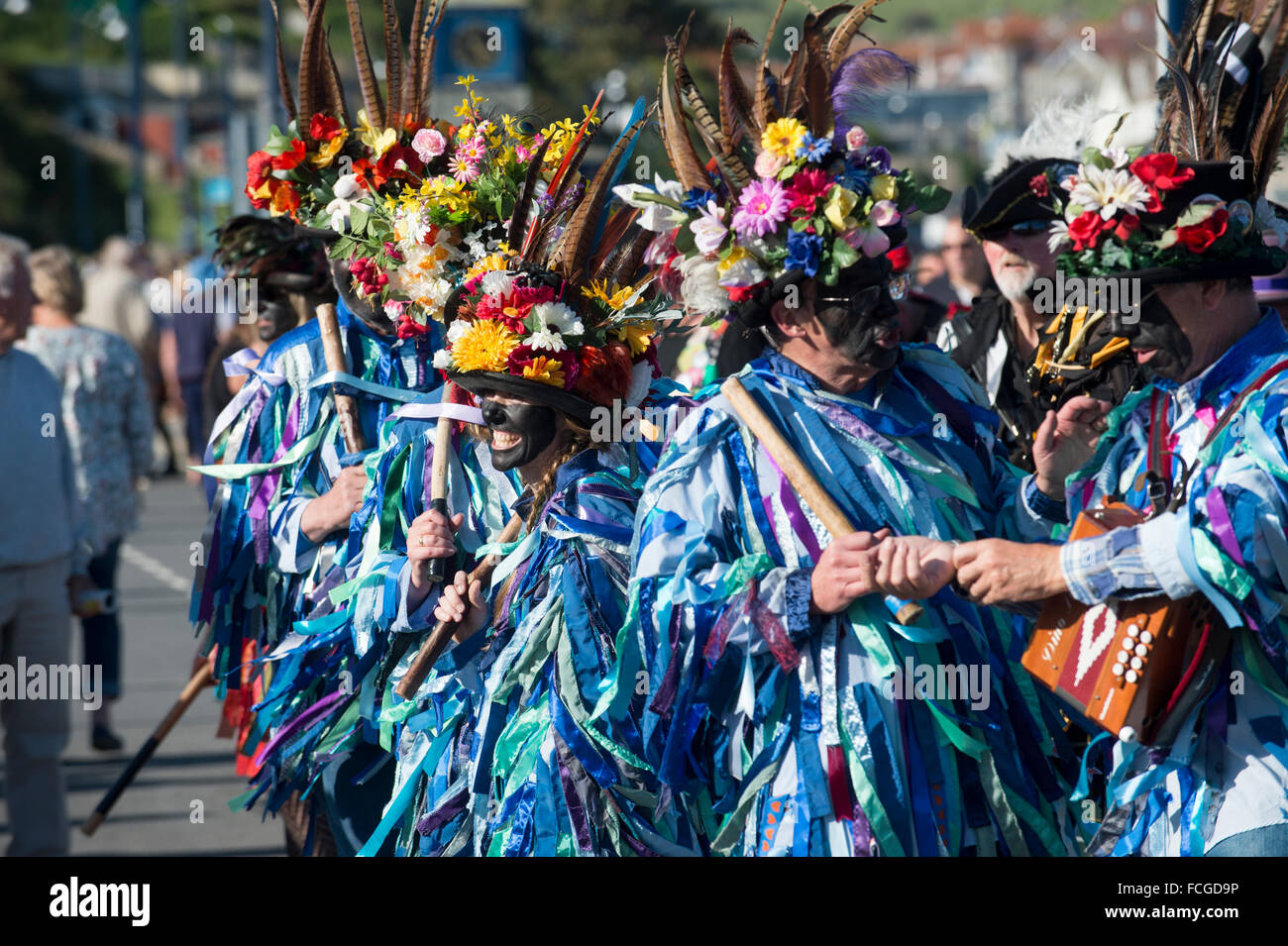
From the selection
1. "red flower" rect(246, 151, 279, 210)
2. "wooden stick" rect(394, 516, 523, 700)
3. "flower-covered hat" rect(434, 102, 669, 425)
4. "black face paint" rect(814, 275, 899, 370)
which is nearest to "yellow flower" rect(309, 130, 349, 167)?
"red flower" rect(246, 151, 279, 210)

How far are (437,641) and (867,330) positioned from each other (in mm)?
1274

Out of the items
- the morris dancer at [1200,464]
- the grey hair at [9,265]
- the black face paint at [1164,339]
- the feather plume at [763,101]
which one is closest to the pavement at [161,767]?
the grey hair at [9,265]

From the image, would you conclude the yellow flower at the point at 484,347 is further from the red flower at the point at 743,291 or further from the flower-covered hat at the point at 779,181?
the red flower at the point at 743,291

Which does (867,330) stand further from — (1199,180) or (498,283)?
(498,283)

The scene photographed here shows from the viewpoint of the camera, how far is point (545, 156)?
4.21 m

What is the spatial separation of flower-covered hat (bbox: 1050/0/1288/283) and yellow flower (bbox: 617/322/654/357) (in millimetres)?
1037

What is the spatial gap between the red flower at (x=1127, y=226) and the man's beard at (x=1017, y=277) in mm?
1882

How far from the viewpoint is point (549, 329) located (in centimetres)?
370

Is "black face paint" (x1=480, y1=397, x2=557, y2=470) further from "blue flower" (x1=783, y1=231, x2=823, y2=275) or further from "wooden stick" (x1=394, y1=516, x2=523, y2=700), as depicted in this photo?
"blue flower" (x1=783, y1=231, x2=823, y2=275)

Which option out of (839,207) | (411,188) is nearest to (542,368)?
(839,207)

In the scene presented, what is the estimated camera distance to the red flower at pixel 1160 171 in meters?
2.90
